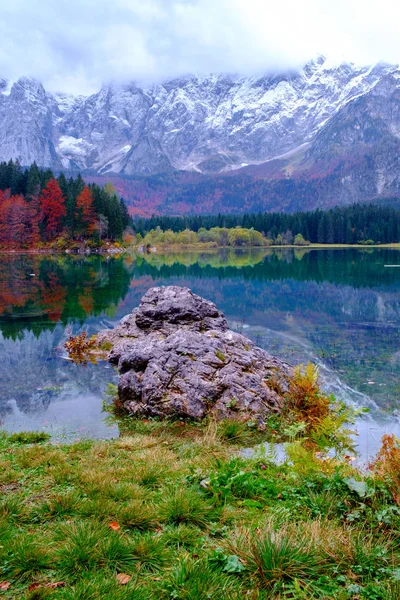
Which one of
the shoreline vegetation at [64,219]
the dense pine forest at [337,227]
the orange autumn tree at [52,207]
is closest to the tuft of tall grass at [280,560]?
the shoreline vegetation at [64,219]

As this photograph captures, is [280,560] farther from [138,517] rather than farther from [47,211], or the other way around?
[47,211]

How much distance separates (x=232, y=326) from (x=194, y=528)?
18.3 m

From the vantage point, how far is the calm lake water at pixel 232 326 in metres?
11.9

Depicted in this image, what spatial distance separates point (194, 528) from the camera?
5484 mm

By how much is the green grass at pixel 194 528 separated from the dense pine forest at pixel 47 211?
98720 mm

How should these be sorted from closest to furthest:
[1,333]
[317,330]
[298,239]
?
[1,333]
[317,330]
[298,239]

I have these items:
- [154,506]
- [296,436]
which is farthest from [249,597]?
[296,436]

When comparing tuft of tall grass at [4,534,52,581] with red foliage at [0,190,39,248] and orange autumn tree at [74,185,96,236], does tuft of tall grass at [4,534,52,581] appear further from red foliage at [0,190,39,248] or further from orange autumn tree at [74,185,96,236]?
orange autumn tree at [74,185,96,236]

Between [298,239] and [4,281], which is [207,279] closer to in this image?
[4,281]

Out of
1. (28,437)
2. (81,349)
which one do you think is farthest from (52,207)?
(28,437)

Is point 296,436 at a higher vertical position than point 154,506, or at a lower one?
lower

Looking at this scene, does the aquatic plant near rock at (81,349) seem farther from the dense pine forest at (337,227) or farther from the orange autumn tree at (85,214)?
the dense pine forest at (337,227)

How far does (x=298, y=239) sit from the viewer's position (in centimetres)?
15538

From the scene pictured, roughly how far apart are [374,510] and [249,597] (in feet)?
7.36
